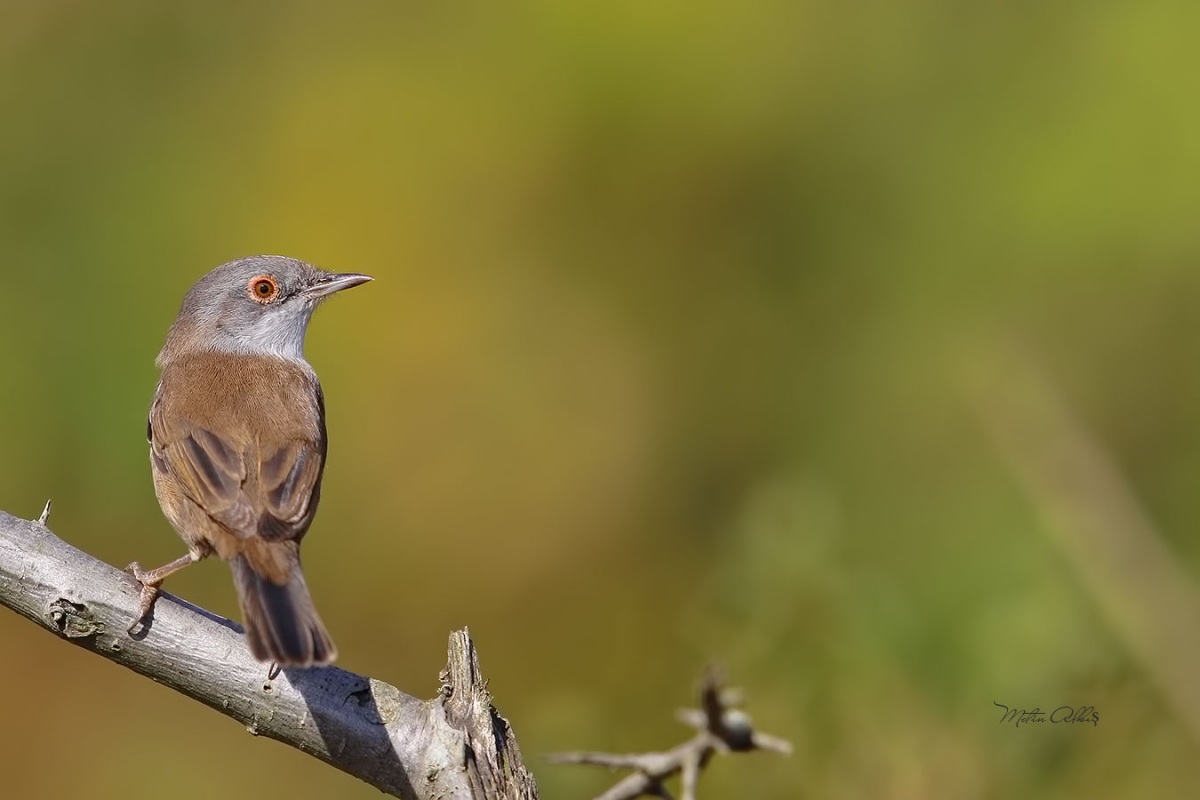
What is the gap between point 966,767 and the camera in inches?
199

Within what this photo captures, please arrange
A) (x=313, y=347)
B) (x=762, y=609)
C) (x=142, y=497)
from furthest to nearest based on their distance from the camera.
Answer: (x=313, y=347) < (x=142, y=497) < (x=762, y=609)

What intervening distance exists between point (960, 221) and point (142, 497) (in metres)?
4.67

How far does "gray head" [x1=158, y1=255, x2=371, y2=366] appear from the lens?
633 centimetres

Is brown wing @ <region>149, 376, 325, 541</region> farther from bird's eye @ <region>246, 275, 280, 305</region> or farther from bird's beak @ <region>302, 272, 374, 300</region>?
bird's beak @ <region>302, 272, 374, 300</region>

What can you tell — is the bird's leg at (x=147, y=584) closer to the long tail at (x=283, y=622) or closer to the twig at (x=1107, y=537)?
the long tail at (x=283, y=622)

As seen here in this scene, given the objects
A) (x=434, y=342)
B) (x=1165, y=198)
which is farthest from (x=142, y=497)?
(x=1165, y=198)

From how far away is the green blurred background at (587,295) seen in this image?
6887mm

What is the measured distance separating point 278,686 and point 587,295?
458cm

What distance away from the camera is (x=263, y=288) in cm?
650

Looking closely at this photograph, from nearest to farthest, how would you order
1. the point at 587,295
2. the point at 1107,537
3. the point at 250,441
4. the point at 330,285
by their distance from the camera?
1. the point at 250,441
2. the point at 1107,537
3. the point at 330,285
4. the point at 587,295

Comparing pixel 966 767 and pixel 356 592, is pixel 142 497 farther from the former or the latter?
pixel 966 767
